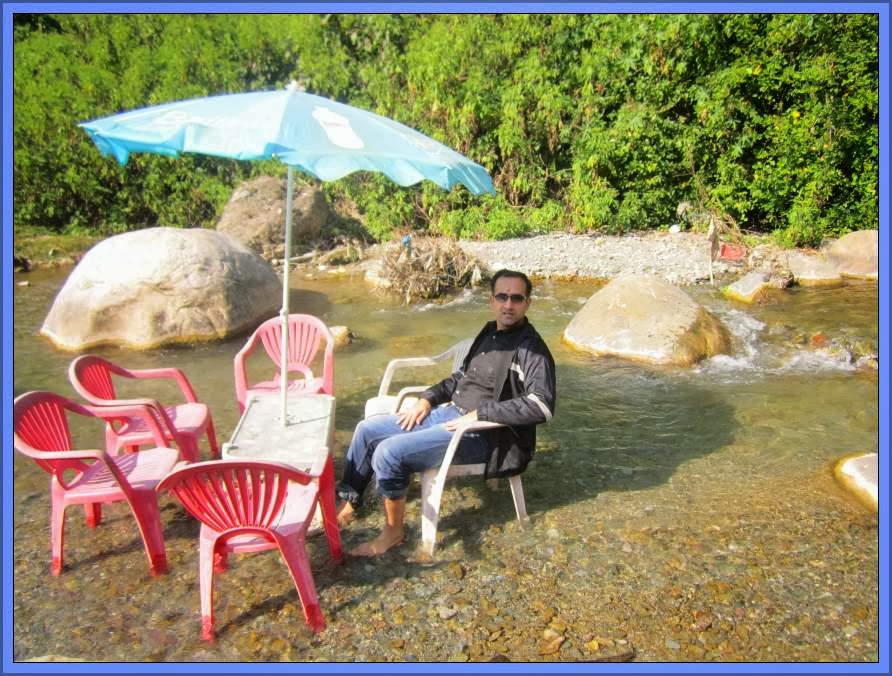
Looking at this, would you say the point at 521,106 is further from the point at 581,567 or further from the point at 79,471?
the point at 79,471

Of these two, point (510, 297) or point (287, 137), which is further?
→ point (510, 297)

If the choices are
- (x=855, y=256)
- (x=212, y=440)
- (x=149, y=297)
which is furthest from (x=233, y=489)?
(x=855, y=256)

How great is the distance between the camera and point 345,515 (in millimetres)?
3576

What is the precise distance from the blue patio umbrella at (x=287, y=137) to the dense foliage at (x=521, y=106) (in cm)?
767

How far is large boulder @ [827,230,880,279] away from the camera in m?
8.61

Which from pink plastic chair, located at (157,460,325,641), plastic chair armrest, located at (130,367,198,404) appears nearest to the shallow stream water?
pink plastic chair, located at (157,460,325,641)

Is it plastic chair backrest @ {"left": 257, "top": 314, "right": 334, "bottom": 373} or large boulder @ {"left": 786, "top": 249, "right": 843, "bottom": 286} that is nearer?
plastic chair backrest @ {"left": 257, "top": 314, "right": 334, "bottom": 373}

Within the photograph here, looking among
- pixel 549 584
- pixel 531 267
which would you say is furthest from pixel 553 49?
pixel 549 584

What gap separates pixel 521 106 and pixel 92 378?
29.3 ft

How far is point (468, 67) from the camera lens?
10953 millimetres

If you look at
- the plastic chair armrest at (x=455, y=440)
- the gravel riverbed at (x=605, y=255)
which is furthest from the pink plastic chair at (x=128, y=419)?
the gravel riverbed at (x=605, y=255)

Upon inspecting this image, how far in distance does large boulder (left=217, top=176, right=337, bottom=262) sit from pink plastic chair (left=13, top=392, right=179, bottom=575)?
25.7 feet

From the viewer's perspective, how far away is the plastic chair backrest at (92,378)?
11.3ft

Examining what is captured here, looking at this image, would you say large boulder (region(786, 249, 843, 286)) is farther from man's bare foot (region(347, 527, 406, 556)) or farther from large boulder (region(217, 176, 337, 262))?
large boulder (region(217, 176, 337, 262))
